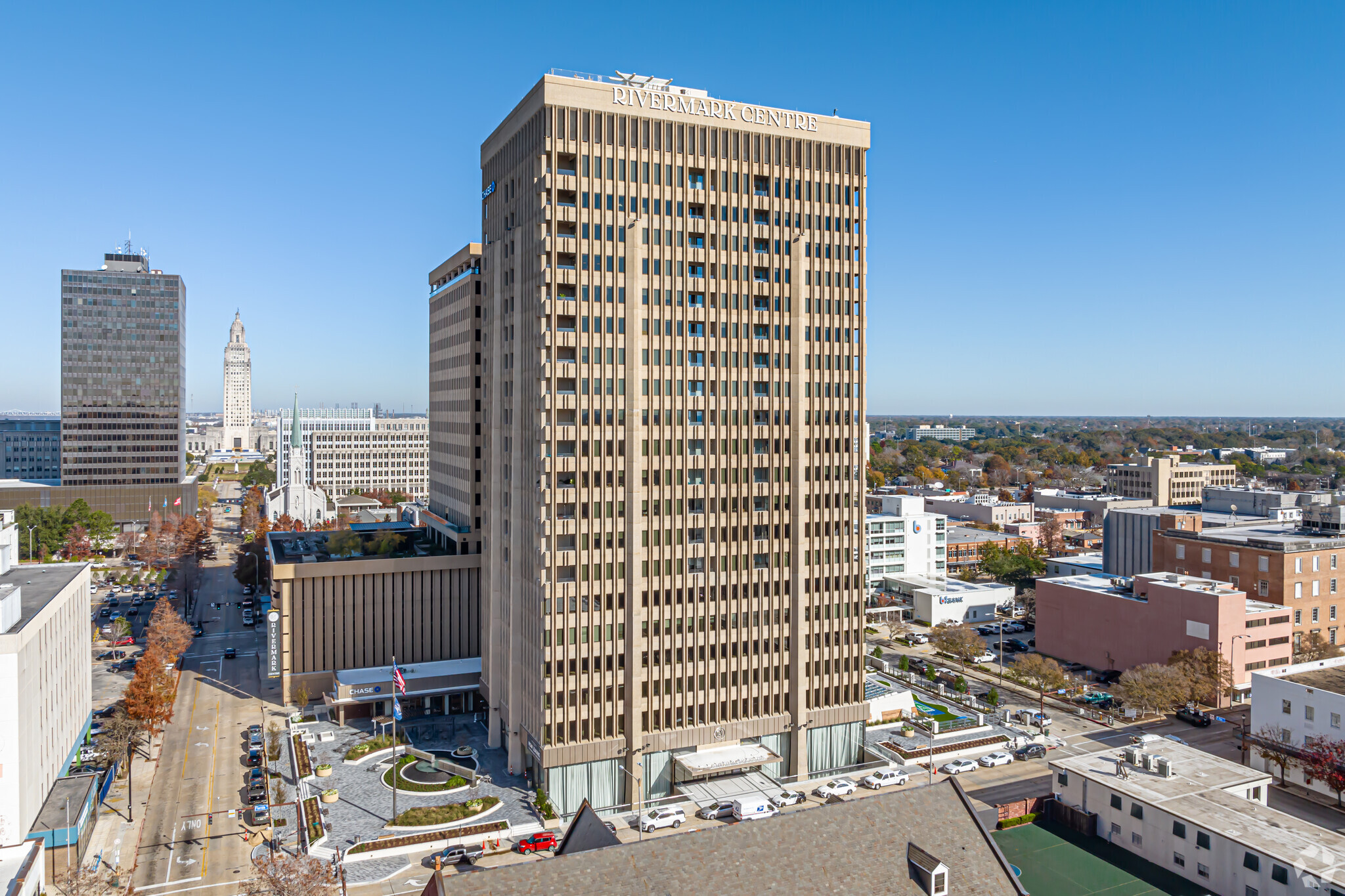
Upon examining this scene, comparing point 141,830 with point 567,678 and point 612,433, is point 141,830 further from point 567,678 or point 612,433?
point 612,433

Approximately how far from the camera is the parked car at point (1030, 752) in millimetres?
90062

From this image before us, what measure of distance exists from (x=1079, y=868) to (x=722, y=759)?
30903 mm

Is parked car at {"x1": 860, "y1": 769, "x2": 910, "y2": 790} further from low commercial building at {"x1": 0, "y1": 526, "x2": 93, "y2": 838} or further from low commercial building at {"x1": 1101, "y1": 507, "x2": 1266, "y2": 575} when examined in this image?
low commercial building at {"x1": 1101, "y1": 507, "x2": 1266, "y2": 575}

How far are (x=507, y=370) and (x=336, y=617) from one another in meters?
42.4

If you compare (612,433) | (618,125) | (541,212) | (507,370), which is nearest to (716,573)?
(612,433)

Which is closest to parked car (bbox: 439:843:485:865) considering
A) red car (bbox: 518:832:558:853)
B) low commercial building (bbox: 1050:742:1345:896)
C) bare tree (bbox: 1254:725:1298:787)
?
red car (bbox: 518:832:558:853)

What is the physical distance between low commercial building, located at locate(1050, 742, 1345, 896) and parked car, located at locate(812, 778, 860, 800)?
59.7 ft

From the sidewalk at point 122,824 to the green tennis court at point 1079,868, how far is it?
2499 inches

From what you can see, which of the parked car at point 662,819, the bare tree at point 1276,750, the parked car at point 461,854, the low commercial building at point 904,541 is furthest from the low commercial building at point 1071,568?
the parked car at point 461,854

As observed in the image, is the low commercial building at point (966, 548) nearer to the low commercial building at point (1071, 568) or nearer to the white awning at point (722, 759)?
the low commercial building at point (1071, 568)

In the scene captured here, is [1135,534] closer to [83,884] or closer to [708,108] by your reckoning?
[708,108]

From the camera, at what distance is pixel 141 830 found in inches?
2864

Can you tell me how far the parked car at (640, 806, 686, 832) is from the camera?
72500mm

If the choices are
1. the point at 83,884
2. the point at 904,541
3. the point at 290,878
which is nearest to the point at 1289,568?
the point at 904,541
